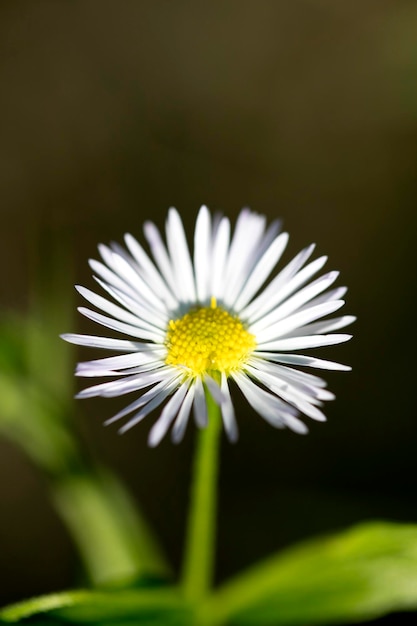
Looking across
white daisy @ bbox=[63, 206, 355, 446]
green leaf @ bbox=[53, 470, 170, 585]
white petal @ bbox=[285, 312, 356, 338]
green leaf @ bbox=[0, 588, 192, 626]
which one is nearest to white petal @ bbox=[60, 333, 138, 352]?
white daisy @ bbox=[63, 206, 355, 446]

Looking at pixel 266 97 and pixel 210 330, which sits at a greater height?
pixel 266 97

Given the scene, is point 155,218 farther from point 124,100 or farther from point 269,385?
point 269,385

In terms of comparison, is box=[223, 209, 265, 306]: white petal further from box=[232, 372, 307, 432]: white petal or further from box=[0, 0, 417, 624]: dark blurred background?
box=[0, 0, 417, 624]: dark blurred background

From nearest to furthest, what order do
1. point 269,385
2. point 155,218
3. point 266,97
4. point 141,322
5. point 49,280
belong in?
point 269,385 → point 141,322 → point 49,280 → point 155,218 → point 266,97

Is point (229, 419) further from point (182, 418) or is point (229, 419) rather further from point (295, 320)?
point (295, 320)

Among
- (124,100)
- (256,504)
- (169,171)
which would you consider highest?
(124,100)

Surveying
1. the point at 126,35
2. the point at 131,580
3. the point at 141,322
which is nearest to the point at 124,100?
the point at 126,35

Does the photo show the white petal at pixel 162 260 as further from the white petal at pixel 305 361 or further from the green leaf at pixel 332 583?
the green leaf at pixel 332 583
